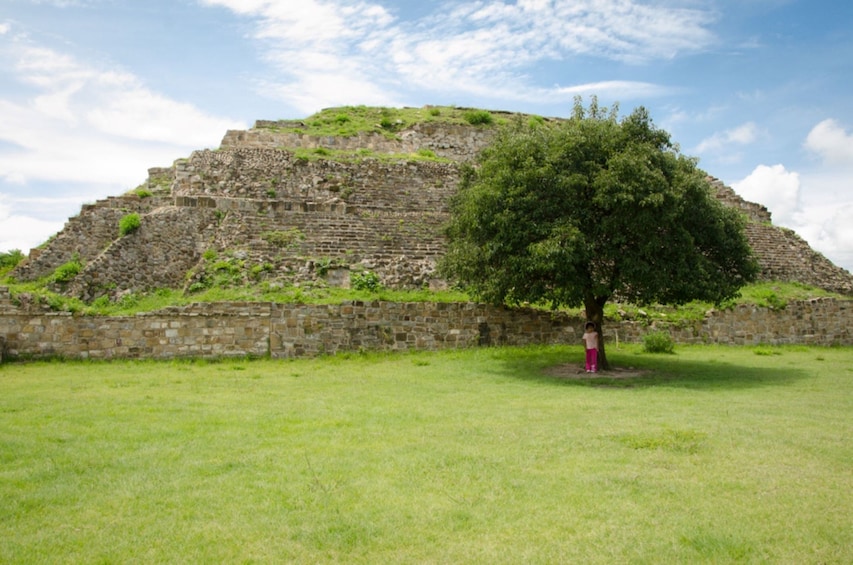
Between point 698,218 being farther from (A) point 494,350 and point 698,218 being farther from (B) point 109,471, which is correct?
(B) point 109,471

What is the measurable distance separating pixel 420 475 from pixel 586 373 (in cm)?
835

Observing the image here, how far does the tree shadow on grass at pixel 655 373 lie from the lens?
12148 millimetres

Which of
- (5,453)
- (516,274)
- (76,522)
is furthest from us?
(516,274)

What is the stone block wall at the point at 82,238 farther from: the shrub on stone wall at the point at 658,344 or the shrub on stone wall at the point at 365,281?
the shrub on stone wall at the point at 658,344

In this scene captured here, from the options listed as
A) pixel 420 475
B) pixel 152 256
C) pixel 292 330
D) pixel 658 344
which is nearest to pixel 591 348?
pixel 658 344

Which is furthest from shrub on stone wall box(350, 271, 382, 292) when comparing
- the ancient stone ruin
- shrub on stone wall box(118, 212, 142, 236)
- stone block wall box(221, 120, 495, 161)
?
stone block wall box(221, 120, 495, 161)

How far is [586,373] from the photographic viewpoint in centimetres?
1340

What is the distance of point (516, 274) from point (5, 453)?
916 centimetres

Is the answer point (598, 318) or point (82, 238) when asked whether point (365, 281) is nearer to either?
point (598, 318)

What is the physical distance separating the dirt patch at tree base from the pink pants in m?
0.13

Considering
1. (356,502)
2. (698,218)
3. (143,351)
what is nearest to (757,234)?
(698,218)

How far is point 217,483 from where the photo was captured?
5.51 meters

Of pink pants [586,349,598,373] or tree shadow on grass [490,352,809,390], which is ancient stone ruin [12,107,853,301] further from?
pink pants [586,349,598,373]

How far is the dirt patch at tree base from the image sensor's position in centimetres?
1305
